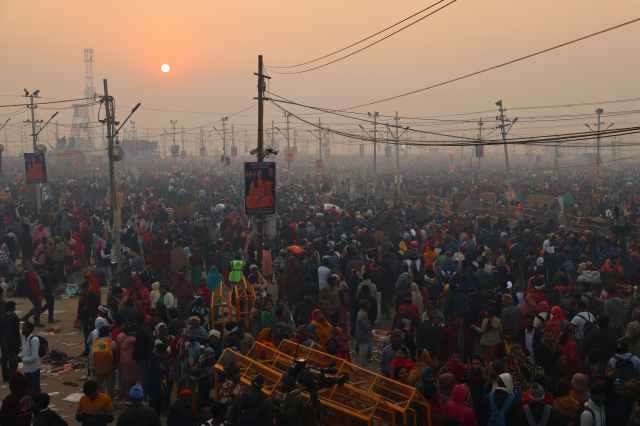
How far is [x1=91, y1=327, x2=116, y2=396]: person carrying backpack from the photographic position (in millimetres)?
9453

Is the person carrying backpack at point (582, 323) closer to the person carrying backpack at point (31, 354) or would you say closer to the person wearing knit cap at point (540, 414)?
the person wearing knit cap at point (540, 414)

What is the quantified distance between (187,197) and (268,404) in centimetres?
2651

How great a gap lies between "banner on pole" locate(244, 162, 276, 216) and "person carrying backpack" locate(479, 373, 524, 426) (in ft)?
37.8

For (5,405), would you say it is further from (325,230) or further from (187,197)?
(187,197)

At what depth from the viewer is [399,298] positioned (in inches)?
467

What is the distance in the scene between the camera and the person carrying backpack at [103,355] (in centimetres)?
945

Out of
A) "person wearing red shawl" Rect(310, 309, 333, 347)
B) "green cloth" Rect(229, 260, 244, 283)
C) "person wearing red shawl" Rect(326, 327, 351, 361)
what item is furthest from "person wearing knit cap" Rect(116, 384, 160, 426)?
"green cloth" Rect(229, 260, 244, 283)

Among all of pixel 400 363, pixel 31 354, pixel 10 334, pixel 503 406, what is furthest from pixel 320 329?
pixel 10 334

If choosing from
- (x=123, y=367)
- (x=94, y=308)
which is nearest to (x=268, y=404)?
(x=123, y=367)

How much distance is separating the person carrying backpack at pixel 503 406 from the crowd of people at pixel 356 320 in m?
0.01

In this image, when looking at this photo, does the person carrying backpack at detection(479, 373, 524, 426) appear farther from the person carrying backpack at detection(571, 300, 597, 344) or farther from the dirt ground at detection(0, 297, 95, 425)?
the dirt ground at detection(0, 297, 95, 425)

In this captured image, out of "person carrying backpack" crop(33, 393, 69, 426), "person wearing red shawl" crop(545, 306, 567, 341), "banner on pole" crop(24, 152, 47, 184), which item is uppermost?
"banner on pole" crop(24, 152, 47, 184)

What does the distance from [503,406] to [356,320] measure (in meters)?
4.63

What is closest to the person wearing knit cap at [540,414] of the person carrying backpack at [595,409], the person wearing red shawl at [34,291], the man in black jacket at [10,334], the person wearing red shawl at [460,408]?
the person carrying backpack at [595,409]
